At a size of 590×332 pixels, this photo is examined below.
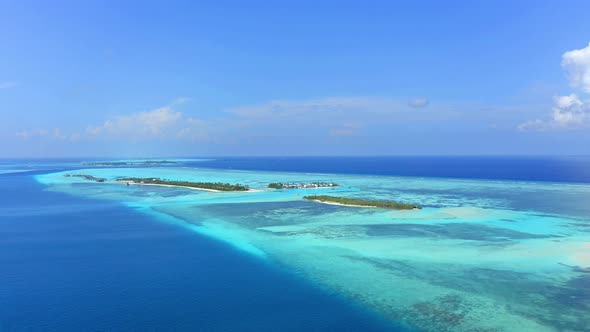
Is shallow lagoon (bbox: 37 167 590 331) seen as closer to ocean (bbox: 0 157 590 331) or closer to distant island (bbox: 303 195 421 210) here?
ocean (bbox: 0 157 590 331)

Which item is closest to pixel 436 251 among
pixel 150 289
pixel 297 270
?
pixel 297 270

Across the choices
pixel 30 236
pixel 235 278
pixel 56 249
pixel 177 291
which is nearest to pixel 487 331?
pixel 235 278

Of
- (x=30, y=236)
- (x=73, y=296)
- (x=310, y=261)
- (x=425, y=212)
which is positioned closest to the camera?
(x=73, y=296)

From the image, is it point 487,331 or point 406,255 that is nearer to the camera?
point 487,331

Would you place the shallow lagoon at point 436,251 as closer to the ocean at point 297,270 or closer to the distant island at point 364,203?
the ocean at point 297,270

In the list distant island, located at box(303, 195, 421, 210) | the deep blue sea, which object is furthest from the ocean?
distant island, located at box(303, 195, 421, 210)

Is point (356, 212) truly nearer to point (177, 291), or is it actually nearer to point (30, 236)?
point (177, 291)
